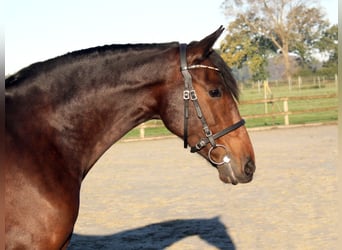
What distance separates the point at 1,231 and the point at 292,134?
53.3 feet

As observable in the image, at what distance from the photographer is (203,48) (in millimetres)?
2777

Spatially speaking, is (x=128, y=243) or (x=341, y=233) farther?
(x=128, y=243)

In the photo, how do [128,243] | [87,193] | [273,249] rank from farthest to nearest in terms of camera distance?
1. [87,193]
2. [128,243]
3. [273,249]

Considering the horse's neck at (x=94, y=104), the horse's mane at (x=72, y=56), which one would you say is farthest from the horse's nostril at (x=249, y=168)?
the horse's mane at (x=72, y=56)

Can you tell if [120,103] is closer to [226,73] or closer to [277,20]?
Result: [226,73]

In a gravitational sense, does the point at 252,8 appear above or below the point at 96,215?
above

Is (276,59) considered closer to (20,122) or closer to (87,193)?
(87,193)

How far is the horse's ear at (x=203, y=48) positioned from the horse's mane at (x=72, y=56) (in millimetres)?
162

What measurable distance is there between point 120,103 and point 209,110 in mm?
524

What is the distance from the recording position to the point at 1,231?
1.63 m

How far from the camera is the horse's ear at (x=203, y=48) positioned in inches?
Answer: 109

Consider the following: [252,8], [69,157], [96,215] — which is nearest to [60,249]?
[69,157]

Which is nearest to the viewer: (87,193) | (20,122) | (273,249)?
(20,122)

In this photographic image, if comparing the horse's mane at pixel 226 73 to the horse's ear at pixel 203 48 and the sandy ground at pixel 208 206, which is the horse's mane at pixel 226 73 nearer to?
the horse's ear at pixel 203 48
